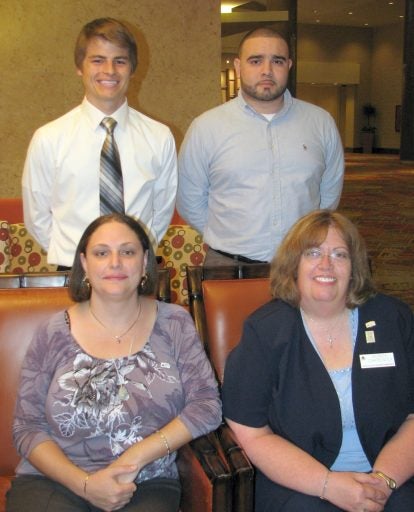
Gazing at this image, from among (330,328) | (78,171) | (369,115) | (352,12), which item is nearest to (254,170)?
(78,171)

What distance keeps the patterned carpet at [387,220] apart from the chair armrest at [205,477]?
3223mm

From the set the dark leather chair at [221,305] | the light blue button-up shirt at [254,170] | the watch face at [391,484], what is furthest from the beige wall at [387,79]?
the watch face at [391,484]

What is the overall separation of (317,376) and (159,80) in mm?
3896

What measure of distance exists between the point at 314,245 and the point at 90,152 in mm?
1067

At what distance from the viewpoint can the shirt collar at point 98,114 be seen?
8.60ft

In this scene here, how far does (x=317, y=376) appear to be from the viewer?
193 centimetres

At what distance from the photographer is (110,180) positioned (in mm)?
2584

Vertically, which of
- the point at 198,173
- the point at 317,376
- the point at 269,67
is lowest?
the point at 317,376

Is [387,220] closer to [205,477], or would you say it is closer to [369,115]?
[205,477]

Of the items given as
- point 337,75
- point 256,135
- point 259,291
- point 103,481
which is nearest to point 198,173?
point 256,135

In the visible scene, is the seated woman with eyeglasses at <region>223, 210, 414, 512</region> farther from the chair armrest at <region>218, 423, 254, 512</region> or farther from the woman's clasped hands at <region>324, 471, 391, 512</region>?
the chair armrest at <region>218, 423, 254, 512</region>

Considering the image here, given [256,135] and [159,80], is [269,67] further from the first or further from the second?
[159,80]

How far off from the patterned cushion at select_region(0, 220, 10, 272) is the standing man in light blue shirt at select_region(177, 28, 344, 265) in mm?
1416

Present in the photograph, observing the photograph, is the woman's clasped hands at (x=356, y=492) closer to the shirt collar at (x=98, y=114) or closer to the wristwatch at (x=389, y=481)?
the wristwatch at (x=389, y=481)
